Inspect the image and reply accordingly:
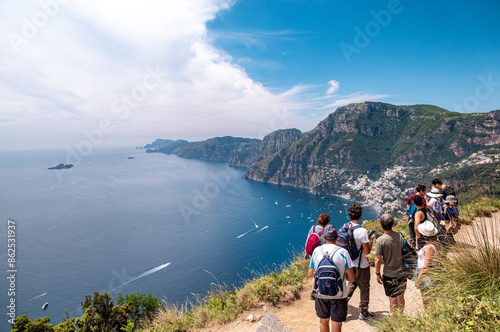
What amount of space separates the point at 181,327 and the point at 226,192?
137m

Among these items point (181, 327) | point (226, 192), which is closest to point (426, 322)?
point (181, 327)

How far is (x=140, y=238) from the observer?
72625 mm

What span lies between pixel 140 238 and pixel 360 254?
3194 inches

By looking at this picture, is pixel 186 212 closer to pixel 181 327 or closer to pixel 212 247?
pixel 212 247

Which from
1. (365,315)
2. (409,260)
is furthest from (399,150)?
(365,315)

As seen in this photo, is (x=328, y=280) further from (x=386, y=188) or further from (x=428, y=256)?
(x=386, y=188)

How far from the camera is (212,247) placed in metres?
67.3

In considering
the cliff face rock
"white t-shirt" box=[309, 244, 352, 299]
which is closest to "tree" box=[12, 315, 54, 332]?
"white t-shirt" box=[309, 244, 352, 299]

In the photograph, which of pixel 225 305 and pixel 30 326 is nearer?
pixel 225 305


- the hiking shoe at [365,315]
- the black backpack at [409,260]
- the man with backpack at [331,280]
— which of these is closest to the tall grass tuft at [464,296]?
the black backpack at [409,260]

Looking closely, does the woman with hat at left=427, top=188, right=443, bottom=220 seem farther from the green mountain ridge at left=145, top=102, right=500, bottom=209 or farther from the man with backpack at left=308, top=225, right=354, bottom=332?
the green mountain ridge at left=145, top=102, right=500, bottom=209

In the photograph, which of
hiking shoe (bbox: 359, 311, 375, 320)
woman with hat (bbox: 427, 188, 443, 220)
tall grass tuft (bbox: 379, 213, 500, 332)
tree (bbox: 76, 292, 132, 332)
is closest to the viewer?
tall grass tuft (bbox: 379, 213, 500, 332)

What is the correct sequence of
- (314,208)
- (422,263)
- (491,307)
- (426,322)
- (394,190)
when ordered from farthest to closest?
(394,190), (314,208), (422,263), (426,322), (491,307)

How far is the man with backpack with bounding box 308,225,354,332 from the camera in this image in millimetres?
3588
